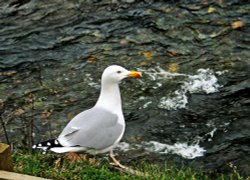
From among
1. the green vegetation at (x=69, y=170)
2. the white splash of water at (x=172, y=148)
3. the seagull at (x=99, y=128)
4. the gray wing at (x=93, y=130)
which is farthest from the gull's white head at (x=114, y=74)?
the white splash of water at (x=172, y=148)

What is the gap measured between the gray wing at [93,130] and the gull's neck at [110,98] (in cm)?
5

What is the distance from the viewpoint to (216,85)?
292 inches

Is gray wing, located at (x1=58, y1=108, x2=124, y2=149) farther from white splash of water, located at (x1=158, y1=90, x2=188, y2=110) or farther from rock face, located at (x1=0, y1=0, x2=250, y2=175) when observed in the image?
white splash of water, located at (x1=158, y1=90, x2=188, y2=110)

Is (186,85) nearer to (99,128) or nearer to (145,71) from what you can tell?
Result: (145,71)

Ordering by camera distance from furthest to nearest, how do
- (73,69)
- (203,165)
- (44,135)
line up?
1. (73,69)
2. (44,135)
3. (203,165)

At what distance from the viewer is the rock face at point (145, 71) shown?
6.62 metres

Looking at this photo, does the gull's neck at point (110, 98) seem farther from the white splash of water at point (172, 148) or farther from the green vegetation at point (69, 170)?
the white splash of water at point (172, 148)

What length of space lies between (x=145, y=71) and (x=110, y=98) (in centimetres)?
265

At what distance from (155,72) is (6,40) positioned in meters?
2.07

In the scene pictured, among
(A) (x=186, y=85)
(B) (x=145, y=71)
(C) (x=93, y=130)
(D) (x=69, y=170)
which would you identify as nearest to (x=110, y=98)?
(C) (x=93, y=130)

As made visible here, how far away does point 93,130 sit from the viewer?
16.6 ft

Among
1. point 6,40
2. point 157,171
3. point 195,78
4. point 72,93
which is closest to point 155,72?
point 195,78

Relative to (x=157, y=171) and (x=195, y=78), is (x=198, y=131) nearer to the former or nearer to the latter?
(x=195, y=78)

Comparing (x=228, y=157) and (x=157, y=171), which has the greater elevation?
(x=157, y=171)
